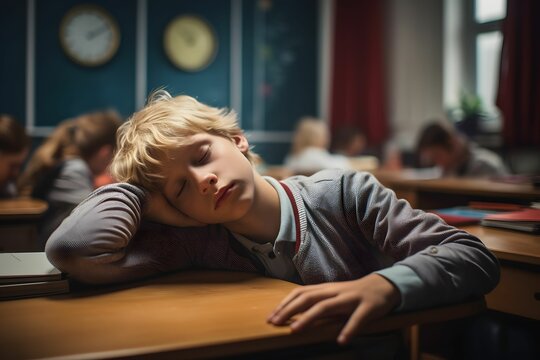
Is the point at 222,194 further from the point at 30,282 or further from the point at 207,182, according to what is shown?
the point at 30,282

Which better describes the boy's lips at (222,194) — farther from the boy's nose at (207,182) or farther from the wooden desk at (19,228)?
the wooden desk at (19,228)

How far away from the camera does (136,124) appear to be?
1226 mm

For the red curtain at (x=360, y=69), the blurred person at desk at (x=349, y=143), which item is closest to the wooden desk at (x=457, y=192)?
the blurred person at desk at (x=349, y=143)

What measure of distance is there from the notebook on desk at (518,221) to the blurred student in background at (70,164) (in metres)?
1.71

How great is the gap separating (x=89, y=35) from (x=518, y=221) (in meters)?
5.00

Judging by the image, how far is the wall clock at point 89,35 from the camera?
5.54 m

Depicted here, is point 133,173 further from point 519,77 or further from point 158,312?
point 519,77

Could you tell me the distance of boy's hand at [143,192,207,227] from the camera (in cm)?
116

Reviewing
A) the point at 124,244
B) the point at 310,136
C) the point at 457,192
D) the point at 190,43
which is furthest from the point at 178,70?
the point at 124,244

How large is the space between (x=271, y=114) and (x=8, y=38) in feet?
9.63

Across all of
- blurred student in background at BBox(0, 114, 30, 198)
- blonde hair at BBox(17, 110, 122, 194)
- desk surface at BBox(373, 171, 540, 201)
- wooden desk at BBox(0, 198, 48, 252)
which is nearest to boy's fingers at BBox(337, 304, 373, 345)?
desk surface at BBox(373, 171, 540, 201)

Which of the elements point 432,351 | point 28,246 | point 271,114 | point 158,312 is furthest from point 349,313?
point 271,114

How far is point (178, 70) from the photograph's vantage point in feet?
20.3

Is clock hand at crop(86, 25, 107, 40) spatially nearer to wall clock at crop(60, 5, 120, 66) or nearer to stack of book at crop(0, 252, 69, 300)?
wall clock at crop(60, 5, 120, 66)
